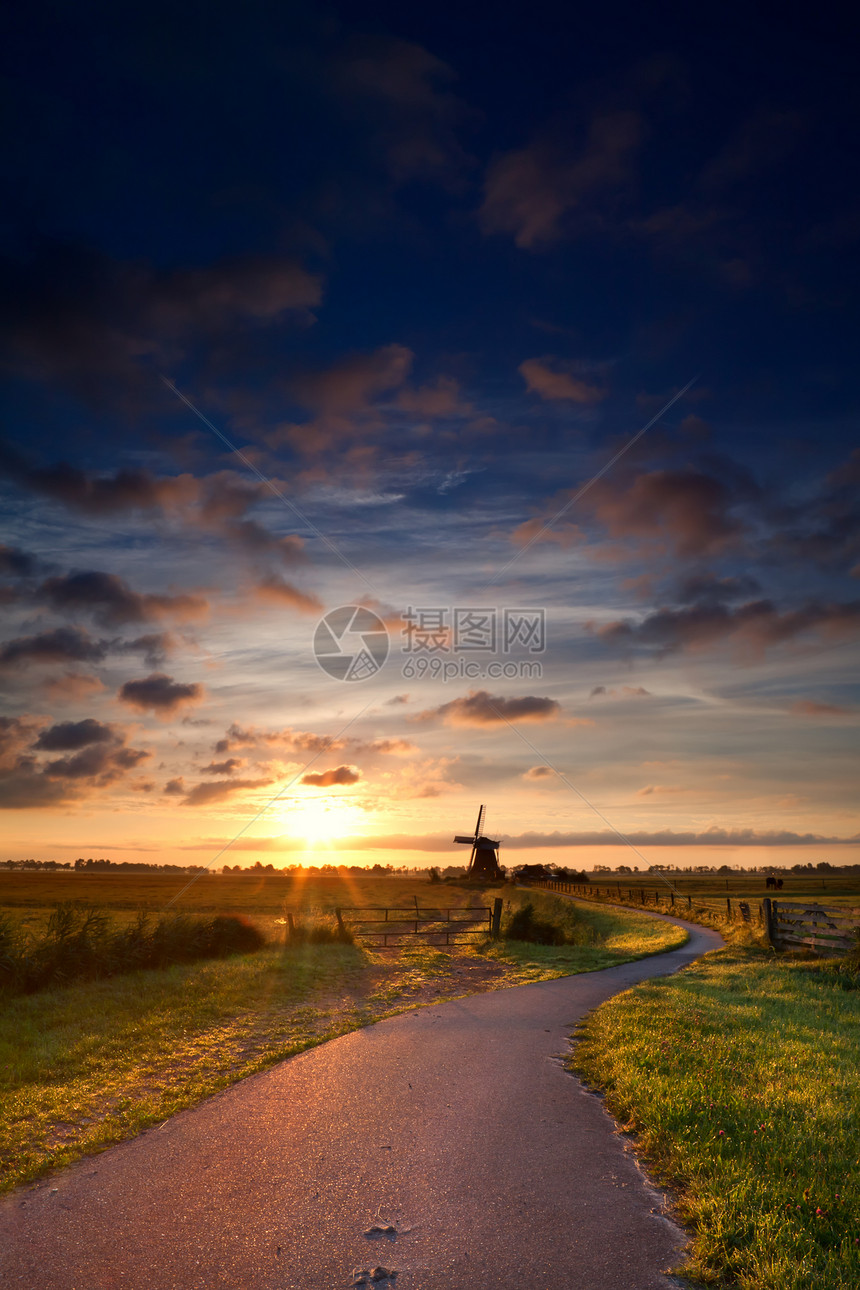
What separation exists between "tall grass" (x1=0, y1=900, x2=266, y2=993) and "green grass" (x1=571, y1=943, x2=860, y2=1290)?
1428 cm

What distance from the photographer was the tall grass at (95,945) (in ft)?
62.2

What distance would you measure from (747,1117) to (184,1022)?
1130cm

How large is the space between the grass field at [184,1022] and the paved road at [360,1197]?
42.3 inches

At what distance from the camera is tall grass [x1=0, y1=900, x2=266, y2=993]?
19.0 meters

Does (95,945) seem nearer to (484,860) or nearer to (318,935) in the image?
(318,935)

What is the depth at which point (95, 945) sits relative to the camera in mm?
20891

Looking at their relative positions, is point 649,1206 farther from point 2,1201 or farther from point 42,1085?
point 42,1085

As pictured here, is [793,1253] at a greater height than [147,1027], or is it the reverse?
[793,1253]

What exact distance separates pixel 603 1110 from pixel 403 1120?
97.2 inches

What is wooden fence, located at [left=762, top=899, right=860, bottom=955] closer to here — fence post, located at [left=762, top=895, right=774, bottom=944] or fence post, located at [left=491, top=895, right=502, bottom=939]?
fence post, located at [left=762, top=895, right=774, bottom=944]

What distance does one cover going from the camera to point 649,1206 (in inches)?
249

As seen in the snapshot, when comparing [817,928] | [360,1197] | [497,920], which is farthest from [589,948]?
[360,1197]

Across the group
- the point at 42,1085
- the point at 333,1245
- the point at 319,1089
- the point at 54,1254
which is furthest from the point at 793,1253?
the point at 42,1085

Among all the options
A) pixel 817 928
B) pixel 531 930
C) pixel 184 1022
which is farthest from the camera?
pixel 531 930
